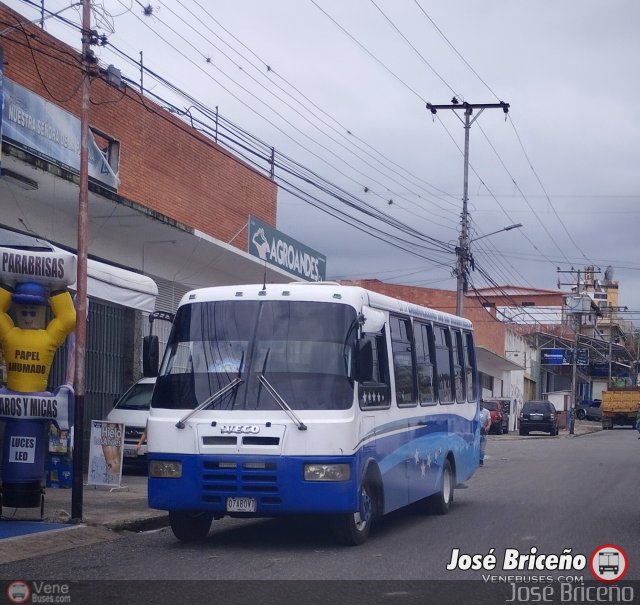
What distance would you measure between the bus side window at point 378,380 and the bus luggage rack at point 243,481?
1356 millimetres

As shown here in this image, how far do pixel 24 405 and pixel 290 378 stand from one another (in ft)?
11.1

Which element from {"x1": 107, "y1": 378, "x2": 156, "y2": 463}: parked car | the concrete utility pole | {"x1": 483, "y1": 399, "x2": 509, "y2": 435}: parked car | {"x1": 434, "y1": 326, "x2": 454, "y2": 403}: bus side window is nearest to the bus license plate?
{"x1": 434, "y1": 326, "x2": 454, "y2": 403}: bus side window

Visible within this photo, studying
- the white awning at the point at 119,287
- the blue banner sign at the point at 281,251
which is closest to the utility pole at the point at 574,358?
the blue banner sign at the point at 281,251

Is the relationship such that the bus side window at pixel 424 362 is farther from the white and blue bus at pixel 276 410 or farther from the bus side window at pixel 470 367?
the bus side window at pixel 470 367

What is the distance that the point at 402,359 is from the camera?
42.4 feet

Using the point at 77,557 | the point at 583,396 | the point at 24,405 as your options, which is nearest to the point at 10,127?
the point at 24,405

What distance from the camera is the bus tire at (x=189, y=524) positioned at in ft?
37.6

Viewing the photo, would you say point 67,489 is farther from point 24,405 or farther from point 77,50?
point 77,50

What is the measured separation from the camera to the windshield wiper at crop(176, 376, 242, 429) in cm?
1095

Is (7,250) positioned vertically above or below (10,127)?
below

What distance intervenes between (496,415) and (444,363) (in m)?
33.1

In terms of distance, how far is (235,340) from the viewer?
11.3 m

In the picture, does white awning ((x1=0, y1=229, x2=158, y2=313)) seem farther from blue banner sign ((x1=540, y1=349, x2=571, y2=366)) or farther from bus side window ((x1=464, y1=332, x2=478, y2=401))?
blue banner sign ((x1=540, y1=349, x2=571, y2=366))

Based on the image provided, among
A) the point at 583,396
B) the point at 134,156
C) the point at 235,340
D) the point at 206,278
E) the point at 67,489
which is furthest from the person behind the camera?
the point at 583,396
